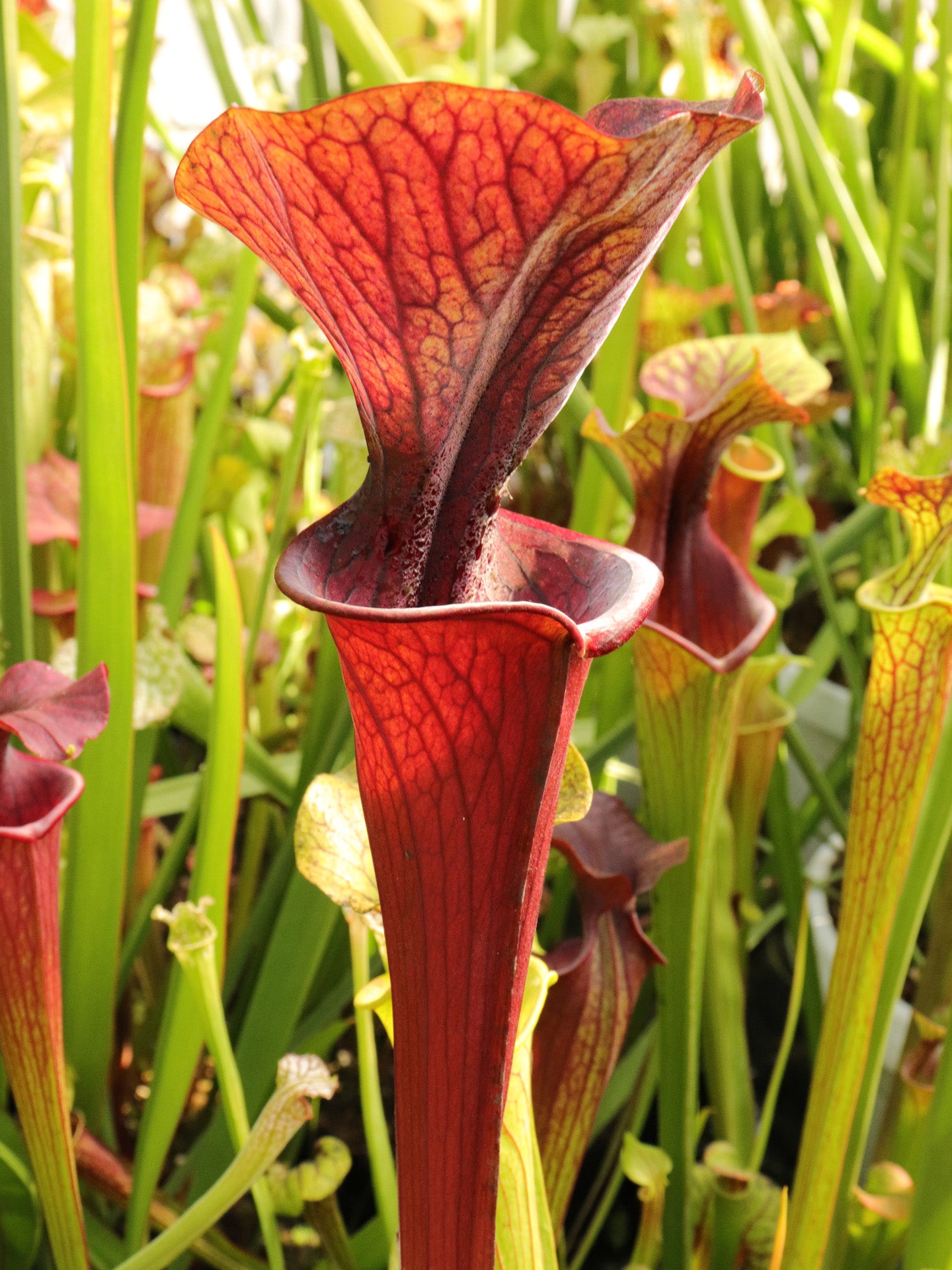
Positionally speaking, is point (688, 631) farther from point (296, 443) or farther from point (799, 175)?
point (799, 175)

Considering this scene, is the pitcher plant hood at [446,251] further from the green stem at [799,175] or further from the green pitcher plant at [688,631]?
the green stem at [799,175]

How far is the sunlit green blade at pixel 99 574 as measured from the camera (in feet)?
1.24

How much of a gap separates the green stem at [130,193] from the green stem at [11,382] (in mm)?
41

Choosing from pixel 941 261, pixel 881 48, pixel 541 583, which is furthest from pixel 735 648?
pixel 881 48

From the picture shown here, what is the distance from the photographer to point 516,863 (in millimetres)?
255

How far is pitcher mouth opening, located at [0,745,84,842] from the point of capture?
380 mm

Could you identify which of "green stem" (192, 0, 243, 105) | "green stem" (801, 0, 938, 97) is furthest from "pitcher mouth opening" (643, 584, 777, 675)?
"green stem" (801, 0, 938, 97)

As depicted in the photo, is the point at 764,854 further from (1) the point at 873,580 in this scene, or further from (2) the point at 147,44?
(2) the point at 147,44

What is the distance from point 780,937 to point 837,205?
2.10 ft

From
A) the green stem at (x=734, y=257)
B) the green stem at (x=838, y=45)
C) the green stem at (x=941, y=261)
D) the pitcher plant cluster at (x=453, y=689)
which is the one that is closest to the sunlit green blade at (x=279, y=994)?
the pitcher plant cluster at (x=453, y=689)

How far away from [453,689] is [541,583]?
0.06 meters

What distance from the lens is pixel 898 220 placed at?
692 mm

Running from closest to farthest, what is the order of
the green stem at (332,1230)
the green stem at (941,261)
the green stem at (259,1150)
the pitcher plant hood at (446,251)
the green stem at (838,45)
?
the pitcher plant hood at (446,251)
the green stem at (259,1150)
the green stem at (332,1230)
the green stem at (941,261)
the green stem at (838,45)

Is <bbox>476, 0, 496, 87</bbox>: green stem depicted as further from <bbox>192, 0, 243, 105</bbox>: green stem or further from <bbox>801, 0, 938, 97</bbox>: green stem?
<bbox>801, 0, 938, 97</bbox>: green stem
